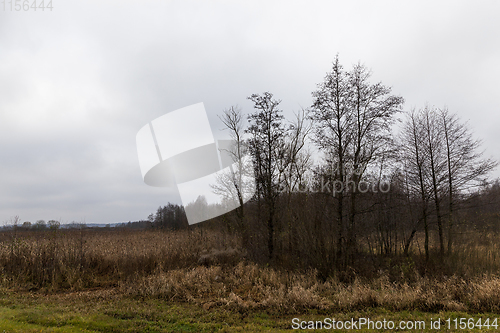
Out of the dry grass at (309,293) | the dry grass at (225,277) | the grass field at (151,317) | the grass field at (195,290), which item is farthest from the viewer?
the dry grass at (225,277)

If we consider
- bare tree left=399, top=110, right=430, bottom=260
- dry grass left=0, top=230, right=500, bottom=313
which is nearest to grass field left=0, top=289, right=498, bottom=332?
dry grass left=0, top=230, right=500, bottom=313

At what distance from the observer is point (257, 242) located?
14.8m

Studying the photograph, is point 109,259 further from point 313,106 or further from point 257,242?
point 313,106

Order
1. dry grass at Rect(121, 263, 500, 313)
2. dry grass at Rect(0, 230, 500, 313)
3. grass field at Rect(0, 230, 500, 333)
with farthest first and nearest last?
dry grass at Rect(0, 230, 500, 313) < dry grass at Rect(121, 263, 500, 313) < grass field at Rect(0, 230, 500, 333)

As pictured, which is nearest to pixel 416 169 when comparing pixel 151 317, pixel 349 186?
pixel 349 186

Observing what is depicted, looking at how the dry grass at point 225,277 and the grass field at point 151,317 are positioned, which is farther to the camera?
the dry grass at point 225,277

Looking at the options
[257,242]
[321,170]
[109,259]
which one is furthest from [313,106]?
[109,259]

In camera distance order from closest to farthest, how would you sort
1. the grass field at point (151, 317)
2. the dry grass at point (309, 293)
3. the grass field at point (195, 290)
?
the grass field at point (151, 317) → the grass field at point (195, 290) → the dry grass at point (309, 293)

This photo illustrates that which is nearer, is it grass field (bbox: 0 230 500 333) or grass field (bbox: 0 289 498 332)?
grass field (bbox: 0 289 498 332)

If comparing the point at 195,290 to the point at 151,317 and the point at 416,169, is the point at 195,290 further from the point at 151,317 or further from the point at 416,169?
the point at 416,169

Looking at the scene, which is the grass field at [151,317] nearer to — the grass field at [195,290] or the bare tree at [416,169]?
the grass field at [195,290]

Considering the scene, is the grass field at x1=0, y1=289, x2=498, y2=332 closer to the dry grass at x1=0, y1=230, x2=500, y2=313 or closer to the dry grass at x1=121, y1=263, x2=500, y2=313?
the dry grass at x1=121, y1=263, x2=500, y2=313

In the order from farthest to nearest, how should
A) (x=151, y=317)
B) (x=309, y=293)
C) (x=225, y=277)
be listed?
(x=225, y=277) → (x=309, y=293) → (x=151, y=317)

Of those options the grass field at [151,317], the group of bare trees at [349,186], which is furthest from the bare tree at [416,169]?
the grass field at [151,317]
